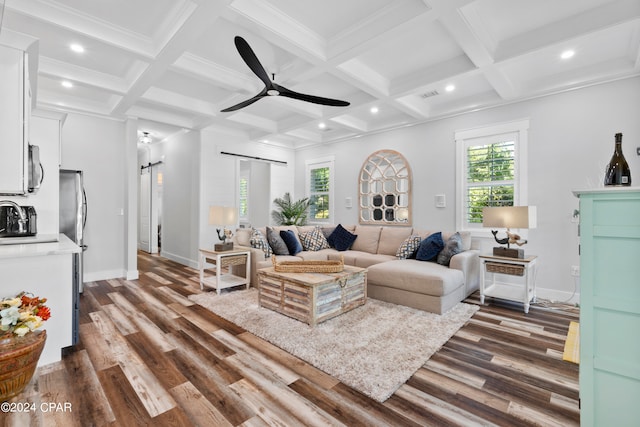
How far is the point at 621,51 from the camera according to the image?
3.22m

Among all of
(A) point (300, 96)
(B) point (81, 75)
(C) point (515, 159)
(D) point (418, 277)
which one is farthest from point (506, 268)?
(B) point (81, 75)

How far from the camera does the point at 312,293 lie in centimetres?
294

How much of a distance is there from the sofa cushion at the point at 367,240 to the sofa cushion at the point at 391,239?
0.30 feet

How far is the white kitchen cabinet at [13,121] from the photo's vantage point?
2.29 m

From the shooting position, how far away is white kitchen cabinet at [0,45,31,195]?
7.50 feet

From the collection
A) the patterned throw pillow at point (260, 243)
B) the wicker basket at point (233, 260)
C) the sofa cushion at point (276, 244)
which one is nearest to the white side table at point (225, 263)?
the wicker basket at point (233, 260)

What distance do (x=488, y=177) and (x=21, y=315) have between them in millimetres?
5178

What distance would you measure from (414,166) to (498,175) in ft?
4.36

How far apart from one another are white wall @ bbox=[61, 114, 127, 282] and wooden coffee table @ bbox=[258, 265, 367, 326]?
3.15m

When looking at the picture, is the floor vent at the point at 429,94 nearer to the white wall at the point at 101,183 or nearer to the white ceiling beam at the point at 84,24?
the white ceiling beam at the point at 84,24

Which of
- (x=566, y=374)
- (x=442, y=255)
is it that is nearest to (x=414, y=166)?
(x=442, y=255)

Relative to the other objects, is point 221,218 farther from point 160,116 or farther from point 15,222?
point 160,116

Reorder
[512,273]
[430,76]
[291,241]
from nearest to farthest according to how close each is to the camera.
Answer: [512,273] → [430,76] → [291,241]

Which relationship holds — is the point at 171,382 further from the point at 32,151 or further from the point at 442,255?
the point at 442,255
